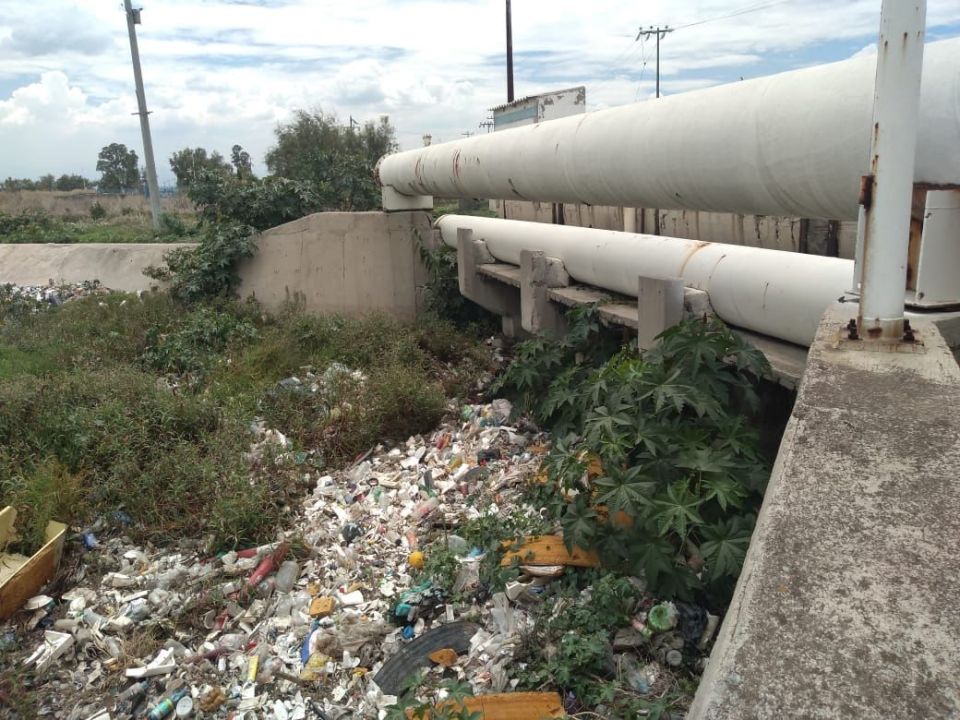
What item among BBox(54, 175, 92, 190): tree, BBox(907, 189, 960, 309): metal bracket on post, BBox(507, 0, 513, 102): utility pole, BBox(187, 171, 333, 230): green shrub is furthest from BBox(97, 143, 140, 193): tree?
BBox(907, 189, 960, 309): metal bracket on post

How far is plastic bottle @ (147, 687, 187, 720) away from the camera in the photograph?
3.20 m

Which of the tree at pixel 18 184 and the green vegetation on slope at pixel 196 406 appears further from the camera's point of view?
the tree at pixel 18 184

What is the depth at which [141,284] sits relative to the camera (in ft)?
33.6

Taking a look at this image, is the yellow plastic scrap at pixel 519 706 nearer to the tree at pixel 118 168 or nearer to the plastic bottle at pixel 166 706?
the plastic bottle at pixel 166 706

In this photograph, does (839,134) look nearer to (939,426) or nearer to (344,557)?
(939,426)

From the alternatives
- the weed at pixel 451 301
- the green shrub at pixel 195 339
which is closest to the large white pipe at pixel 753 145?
the weed at pixel 451 301

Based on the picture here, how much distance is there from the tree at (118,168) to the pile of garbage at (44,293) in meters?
35.7

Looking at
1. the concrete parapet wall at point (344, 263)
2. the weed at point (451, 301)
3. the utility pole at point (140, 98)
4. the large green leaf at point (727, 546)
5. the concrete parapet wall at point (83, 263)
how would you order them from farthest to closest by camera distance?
the utility pole at point (140, 98) → the concrete parapet wall at point (83, 263) → the concrete parapet wall at point (344, 263) → the weed at point (451, 301) → the large green leaf at point (727, 546)

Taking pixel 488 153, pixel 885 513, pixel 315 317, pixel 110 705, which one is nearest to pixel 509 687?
pixel 885 513

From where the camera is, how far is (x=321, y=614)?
3.68 meters

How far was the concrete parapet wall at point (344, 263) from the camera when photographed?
28.0ft

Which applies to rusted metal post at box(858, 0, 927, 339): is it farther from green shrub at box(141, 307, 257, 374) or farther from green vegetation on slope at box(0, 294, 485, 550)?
green shrub at box(141, 307, 257, 374)

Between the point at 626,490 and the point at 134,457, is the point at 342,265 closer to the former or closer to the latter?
the point at 134,457

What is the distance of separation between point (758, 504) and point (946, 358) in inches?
34.8
